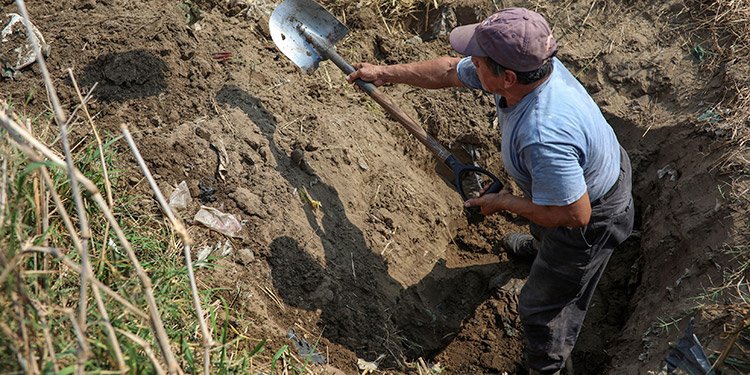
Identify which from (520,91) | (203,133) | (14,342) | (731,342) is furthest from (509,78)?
(14,342)

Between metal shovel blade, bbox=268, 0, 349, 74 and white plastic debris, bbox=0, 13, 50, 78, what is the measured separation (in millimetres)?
1313

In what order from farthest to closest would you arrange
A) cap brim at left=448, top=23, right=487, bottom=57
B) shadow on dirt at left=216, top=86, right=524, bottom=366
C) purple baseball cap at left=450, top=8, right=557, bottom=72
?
shadow on dirt at left=216, top=86, right=524, bottom=366, cap brim at left=448, top=23, right=487, bottom=57, purple baseball cap at left=450, top=8, right=557, bottom=72

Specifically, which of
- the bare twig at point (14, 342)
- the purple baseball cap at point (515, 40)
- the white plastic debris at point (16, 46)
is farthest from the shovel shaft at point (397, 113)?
the bare twig at point (14, 342)

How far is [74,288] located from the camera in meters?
2.95

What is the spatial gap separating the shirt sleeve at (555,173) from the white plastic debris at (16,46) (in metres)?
2.79

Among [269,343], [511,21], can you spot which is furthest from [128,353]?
[511,21]

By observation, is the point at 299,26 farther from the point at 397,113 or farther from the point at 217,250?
the point at 217,250

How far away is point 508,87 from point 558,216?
1.92 ft

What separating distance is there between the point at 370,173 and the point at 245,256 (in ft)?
3.50

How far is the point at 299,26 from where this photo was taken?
4.33 m

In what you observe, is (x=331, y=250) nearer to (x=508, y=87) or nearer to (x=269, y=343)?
(x=269, y=343)

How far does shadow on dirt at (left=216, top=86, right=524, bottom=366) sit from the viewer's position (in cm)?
372

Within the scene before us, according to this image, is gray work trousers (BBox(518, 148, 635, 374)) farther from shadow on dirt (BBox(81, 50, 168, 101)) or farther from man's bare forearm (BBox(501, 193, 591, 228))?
shadow on dirt (BBox(81, 50, 168, 101))

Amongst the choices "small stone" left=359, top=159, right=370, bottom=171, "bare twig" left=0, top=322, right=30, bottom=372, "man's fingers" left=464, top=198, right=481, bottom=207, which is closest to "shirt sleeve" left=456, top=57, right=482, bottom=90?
"man's fingers" left=464, top=198, right=481, bottom=207
